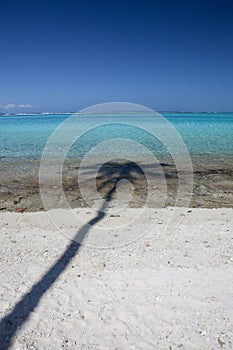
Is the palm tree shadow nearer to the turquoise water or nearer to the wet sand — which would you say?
the wet sand

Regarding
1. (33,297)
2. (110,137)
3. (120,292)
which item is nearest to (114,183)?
(120,292)

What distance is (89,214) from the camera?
7379 millimetres

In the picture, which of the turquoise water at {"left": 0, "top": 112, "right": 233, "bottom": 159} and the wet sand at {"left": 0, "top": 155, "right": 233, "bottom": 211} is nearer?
the wet sand at {"left": 0, "top": 155, "right": 233, "bottom": 211}

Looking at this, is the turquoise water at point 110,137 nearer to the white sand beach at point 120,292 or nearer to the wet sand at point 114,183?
the wet sand at point 114,183

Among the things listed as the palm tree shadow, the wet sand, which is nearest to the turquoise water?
the wet sand

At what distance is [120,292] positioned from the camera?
419cm

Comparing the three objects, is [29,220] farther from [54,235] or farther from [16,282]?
[16,282]

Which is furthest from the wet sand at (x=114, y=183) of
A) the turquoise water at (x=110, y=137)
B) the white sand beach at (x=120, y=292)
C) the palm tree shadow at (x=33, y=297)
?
the turquoise water at (x=110, y=137)

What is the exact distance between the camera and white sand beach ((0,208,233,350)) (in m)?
3.40

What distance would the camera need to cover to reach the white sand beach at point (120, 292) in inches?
134

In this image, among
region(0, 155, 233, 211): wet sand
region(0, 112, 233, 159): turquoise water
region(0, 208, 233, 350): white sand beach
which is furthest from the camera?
region(0, 112, 233, 159): turquoise water

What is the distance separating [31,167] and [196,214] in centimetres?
926

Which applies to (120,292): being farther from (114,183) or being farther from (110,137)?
(110,137)

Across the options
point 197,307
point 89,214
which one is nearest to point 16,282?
point 197,307
